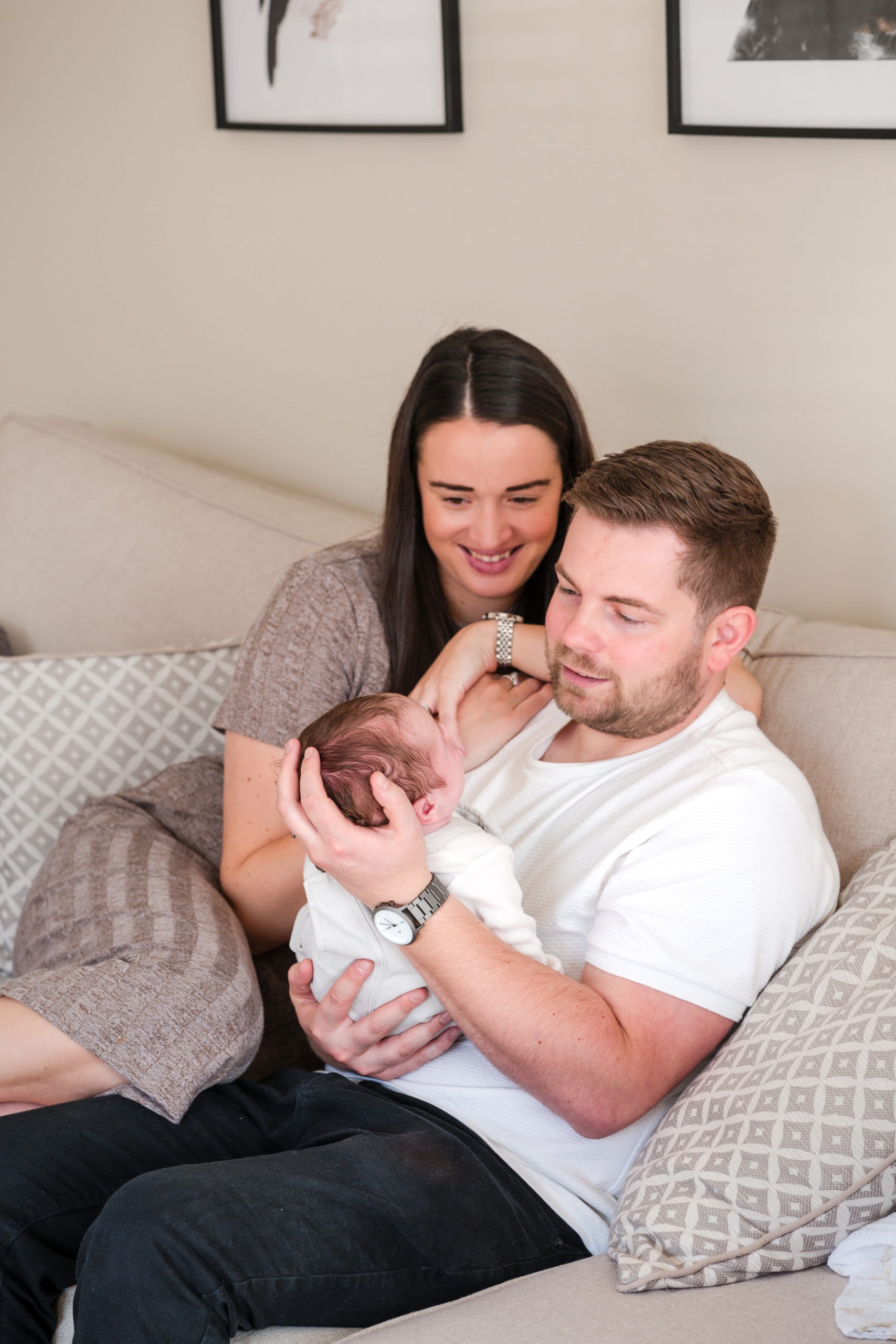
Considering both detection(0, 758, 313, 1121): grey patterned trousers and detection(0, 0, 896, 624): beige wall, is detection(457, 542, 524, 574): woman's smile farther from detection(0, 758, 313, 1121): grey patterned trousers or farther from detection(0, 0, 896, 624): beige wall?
detection(0, 758, 313, 1121): grey patterned trousers

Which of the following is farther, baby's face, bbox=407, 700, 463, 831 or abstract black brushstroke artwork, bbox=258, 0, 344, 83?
abstract black brushstroke artwork, bbox=258, 0, 344, 83

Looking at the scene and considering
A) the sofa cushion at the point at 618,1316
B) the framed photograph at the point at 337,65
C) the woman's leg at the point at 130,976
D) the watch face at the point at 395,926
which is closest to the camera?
the sofa cushion at the point at 618,1316

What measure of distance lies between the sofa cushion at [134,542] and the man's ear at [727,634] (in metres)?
0.94

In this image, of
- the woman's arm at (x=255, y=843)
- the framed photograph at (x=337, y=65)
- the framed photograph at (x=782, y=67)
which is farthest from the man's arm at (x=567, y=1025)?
the framed photograph at (x=337, y=65)

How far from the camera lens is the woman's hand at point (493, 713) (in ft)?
5.31

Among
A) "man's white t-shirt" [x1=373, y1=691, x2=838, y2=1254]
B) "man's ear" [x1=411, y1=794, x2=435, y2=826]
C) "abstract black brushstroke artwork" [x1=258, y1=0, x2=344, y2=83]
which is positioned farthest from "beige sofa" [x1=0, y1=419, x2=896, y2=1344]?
"abstract black brushstroke artwork" [x1=258, y1=0, x2=344, y2=83]

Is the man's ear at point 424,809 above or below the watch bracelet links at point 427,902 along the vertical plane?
above


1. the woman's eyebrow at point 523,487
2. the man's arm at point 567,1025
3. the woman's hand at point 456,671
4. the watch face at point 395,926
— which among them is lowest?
the man's arm at point 567,1025

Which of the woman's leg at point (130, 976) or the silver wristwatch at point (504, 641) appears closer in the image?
the woman's leg at point (130, 976)

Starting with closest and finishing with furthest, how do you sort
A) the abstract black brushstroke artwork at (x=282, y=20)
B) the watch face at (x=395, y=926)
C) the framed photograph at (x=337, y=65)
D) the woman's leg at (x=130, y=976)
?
1. the watch face at (x=395, y=926)
2. the woman's leg at (x=130, y=976)
3. the framed photograph at (x=337, y=65)
4. the abstract black brushstroke artwork at (x=282, y=20)

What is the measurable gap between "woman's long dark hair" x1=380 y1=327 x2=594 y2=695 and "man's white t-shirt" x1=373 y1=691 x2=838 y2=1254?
0.48 m

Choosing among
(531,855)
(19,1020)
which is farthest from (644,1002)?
(19,1020)

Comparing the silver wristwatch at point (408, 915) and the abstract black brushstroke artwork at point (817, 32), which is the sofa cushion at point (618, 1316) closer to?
Result: the silver wristwatch at point (408, 915)

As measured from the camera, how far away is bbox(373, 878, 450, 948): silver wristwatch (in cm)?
123
